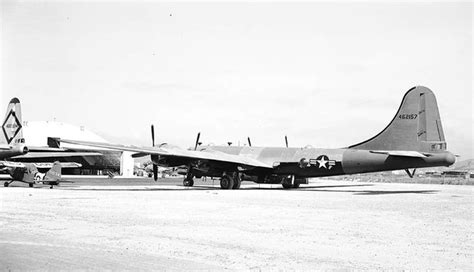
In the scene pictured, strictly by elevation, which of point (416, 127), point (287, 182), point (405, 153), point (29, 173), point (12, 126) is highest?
point (12, 126)

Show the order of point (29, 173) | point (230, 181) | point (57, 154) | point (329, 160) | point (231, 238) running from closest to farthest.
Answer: point (231, 238) < point (329, 160) < point (29, 173) < point (230, 181) < point (57, 154)

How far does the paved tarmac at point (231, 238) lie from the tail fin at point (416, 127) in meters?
11.5

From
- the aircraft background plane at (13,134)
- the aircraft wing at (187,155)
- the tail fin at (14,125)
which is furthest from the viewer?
the tail fin at (14,125)

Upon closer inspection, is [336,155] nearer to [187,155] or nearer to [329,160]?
[329,160]

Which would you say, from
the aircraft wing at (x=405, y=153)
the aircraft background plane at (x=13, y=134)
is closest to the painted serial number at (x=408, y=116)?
the aircraft wing at (x=405, y=153)

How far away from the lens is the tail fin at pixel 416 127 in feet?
107

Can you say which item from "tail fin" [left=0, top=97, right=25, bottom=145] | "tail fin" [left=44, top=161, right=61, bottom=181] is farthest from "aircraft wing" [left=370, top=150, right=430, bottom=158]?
"tail fin" [left=0, top=97, right=25, bottom=145]

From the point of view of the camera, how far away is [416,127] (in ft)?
110

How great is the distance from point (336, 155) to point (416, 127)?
19.0 feet

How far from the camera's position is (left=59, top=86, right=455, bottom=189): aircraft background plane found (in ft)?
107

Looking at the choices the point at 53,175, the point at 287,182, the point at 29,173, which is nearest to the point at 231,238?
the point at 53,175

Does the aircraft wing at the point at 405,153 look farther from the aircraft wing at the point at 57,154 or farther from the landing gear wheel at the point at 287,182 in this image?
the aircraft wing at the point at 57,154

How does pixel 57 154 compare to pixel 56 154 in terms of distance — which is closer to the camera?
pixel 56 154

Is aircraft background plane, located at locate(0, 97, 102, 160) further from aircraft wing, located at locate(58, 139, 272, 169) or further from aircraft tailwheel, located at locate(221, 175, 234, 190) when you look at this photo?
aircraft tailwheel, located at locate(221, 175, 234, 190)
